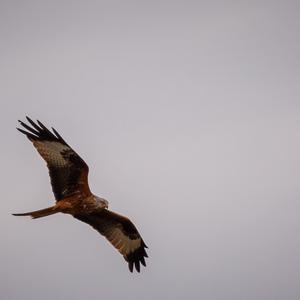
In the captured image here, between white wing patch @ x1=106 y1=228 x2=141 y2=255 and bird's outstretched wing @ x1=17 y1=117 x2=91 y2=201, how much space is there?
1902mm

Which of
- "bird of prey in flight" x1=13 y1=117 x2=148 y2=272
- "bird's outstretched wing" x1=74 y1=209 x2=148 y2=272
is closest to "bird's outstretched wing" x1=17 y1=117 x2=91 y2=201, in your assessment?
"bird of prey in flight" x1=13 y1=117 x2=148 y2=272

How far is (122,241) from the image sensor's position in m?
12.3

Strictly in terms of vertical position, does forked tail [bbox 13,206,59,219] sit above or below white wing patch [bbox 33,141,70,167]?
below

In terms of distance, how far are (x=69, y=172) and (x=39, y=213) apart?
1087 mm

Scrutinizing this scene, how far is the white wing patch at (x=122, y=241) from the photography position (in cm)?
1218

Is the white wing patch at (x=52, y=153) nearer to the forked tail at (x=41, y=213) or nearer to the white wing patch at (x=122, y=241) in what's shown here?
the forked tail at (x=41, y=213)

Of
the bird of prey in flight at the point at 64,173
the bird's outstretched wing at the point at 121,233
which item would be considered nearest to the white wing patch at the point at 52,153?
the bird of prey in flight at the point at 64,173

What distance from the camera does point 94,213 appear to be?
38.7ft

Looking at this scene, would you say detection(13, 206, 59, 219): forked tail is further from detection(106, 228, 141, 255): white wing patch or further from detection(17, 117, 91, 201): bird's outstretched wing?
detection(106, 228, 141, 255): white wing patch

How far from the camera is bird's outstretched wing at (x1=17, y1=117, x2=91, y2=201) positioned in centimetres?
1056

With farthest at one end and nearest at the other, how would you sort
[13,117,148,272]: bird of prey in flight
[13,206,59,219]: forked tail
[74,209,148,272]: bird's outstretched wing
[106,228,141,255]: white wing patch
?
[106,228,141,255]: white wing patch → [74,209,148,272]: bird's outstretched wing → [13,117,148,272]: bird of prey in flight → [13,206,59,219]: forked tail

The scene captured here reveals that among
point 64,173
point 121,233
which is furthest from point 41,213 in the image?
point 121,233

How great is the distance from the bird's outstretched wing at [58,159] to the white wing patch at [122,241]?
1902 mm

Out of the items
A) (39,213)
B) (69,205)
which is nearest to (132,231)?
(69,205)
